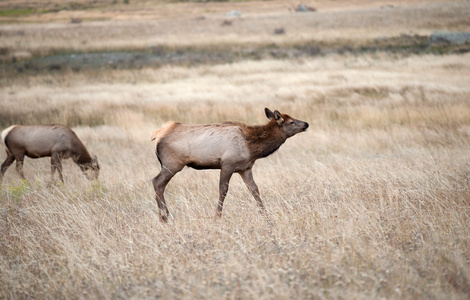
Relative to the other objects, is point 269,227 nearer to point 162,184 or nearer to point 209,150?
point 209,150

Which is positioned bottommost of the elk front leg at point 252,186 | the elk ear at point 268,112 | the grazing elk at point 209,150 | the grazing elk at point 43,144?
the grazing elk at point 43,144

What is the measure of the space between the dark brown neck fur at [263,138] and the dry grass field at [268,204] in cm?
80

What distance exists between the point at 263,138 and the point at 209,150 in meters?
1.04

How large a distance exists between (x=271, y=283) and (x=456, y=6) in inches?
2344

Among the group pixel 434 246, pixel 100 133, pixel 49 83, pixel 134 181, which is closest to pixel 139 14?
pixel 49 83

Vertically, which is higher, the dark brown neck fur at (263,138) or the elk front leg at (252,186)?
the dark brown neck fur at (263,138)

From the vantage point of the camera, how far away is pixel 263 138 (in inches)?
309

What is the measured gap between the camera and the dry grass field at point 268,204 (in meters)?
4.62

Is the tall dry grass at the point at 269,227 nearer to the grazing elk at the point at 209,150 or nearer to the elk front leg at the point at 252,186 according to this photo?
the elk front leg at the point at 252,186

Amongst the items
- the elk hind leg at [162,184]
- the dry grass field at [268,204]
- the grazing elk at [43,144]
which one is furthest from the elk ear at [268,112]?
the grazing elk at [43,144]

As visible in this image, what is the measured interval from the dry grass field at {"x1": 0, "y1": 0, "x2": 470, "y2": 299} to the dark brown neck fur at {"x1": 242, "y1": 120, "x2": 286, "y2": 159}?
2.62 ft

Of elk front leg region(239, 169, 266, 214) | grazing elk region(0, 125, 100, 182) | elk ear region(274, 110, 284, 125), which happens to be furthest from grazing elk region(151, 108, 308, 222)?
grazing elk region(0, 125, 100, 182)

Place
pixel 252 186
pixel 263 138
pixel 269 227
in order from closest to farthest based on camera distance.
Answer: pixel 269 227 < pixel 252 186 < pixel 263 138

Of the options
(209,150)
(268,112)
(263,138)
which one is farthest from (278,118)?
(209,150)
